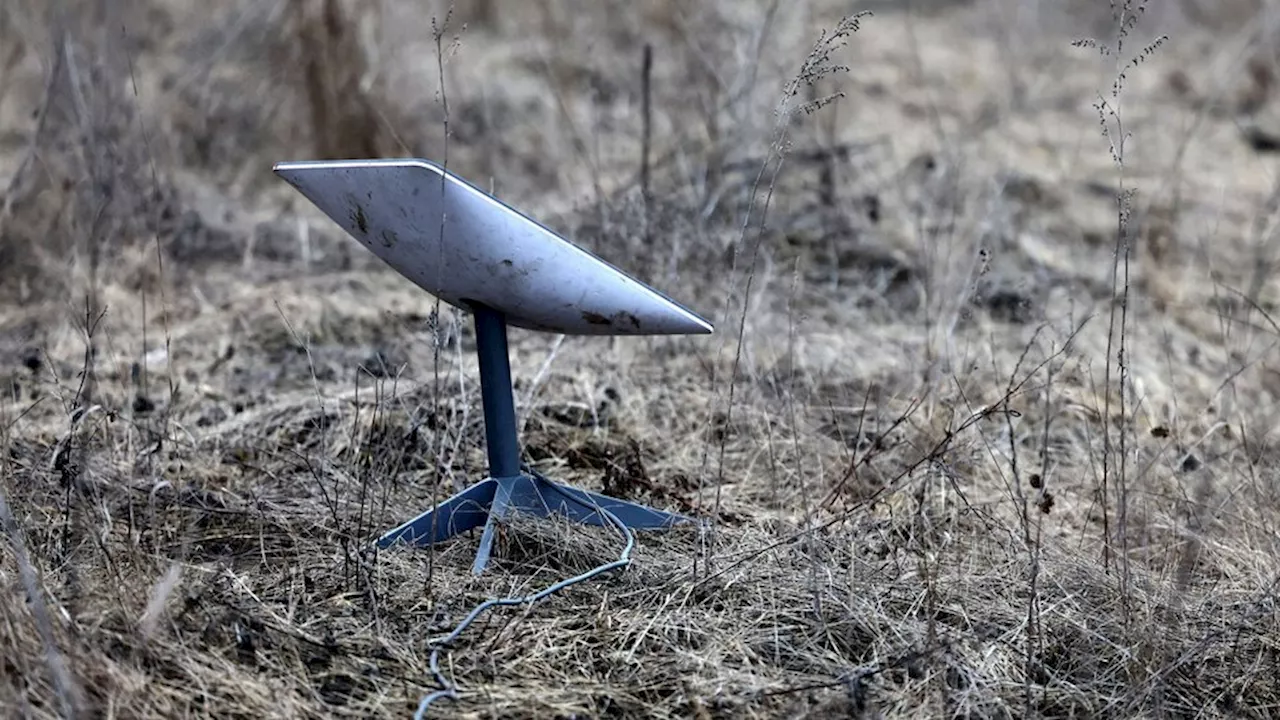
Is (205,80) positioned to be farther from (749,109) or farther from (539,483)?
(539,483)

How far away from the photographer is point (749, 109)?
572 centimetres

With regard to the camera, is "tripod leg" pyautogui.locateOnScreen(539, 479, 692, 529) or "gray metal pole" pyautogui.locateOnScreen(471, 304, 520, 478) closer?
"gray metal pole" pyautogui.locateOnScreen(471, 304, 520, 478)

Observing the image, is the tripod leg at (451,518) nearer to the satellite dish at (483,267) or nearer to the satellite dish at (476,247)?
the satellite dish at (483,267)

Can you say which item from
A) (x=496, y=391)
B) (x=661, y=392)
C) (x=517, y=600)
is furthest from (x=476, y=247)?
(x=661, y=392)

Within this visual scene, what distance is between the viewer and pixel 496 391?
2.98 meters

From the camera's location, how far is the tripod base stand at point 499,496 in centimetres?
294

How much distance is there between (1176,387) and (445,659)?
10.0 ft

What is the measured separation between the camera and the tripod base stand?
2.94m

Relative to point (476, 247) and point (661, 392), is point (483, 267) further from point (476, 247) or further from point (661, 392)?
point (661, 392)

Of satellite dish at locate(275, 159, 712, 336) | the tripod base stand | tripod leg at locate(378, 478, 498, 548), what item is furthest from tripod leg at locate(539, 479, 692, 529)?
satellite dish at locate(275, 159, 712, 336)

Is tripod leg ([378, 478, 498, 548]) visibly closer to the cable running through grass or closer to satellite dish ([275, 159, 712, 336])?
the cable running through grass

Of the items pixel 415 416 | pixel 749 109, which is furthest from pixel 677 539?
pixel 749 109

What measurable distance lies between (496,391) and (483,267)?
339mm

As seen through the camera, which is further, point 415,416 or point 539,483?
point 415,416
